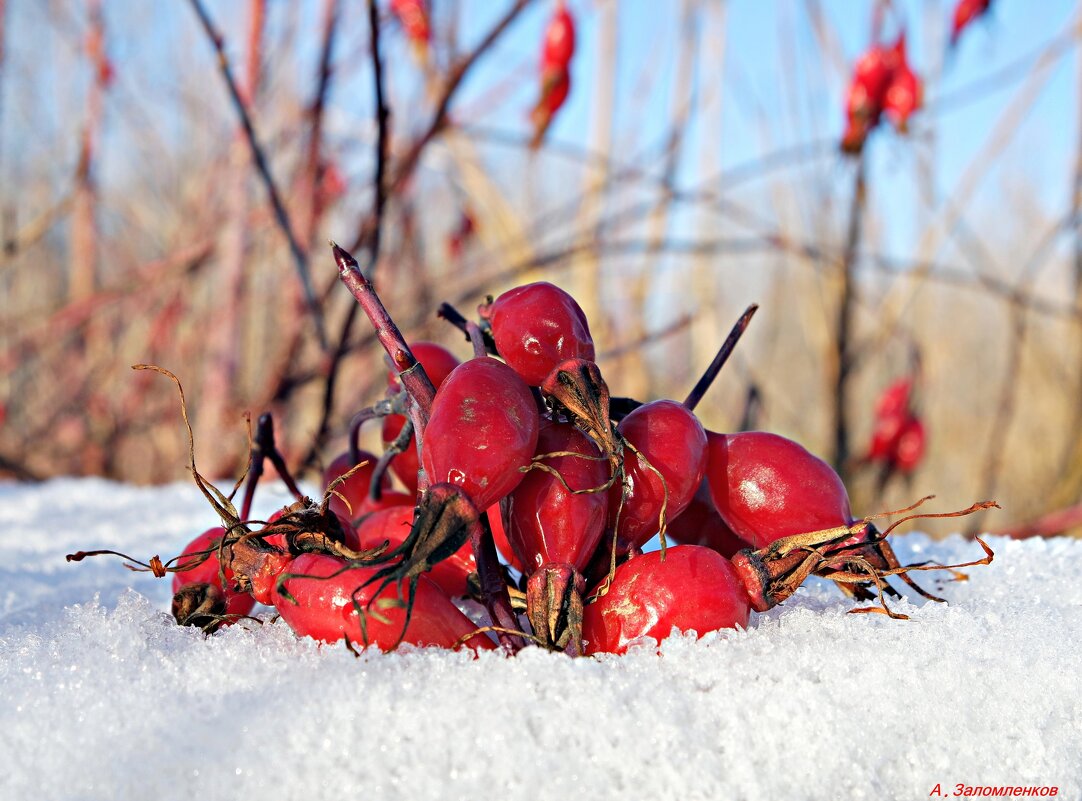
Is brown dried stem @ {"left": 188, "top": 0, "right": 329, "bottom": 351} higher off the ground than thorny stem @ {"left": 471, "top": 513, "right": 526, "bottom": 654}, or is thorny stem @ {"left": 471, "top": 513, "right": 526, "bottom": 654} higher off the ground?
brown dried stem @ {"left": 188, "top": 0, "right": 329, "bottom": 351}

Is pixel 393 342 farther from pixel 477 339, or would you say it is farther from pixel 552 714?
pixel 552 714

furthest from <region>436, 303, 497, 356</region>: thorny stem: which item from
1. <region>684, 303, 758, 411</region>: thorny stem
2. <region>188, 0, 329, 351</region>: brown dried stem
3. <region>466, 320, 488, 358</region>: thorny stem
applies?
<region>188, 0, 329, 351</region>: brown dried stem

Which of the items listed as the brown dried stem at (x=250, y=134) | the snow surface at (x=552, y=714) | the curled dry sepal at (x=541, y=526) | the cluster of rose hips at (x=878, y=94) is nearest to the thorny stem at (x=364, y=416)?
the curled dry sepal at (x=541, y=526)

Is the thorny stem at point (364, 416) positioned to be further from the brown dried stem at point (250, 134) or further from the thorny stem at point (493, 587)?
the brown dried stem at point (250, 134)

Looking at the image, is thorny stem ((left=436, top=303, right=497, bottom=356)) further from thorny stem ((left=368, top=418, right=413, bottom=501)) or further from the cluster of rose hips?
the cluster of rose hips

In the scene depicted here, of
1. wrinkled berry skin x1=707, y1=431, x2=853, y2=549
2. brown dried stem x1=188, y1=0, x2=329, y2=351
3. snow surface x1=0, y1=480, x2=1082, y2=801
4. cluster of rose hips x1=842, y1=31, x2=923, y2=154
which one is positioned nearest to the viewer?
snow surface x1=0, y1=480, x2=1082, y2=801

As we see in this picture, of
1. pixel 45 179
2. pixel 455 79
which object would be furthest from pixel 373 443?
pixel 455 79
